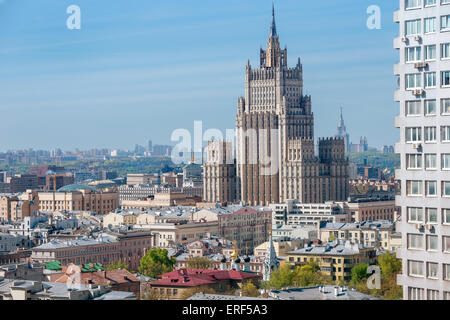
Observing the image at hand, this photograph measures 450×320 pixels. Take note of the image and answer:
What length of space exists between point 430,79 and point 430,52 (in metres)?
0.50

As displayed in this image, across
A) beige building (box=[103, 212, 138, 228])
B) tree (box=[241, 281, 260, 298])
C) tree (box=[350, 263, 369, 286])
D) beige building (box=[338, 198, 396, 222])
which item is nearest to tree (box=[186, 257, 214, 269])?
tree (box=[350, 263, 369, 286])

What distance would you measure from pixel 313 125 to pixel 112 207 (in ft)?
65.1

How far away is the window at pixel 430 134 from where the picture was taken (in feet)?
60.8

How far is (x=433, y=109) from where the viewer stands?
18.7 meters

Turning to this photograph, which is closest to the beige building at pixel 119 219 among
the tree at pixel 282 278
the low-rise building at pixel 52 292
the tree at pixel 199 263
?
the tree at pixel 199 263

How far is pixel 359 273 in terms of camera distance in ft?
149

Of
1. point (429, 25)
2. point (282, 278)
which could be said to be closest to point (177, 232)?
point (282, 278)

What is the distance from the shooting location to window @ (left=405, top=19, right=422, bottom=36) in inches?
753

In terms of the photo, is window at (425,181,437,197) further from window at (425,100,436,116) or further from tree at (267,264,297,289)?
tree at (267,264,297,289)

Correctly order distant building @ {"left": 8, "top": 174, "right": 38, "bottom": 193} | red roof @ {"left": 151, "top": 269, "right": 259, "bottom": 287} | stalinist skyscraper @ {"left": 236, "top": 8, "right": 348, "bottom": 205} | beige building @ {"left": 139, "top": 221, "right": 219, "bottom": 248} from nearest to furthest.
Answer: red roof @ {"left": 151, "top": 269, "right": 259, "bottom": 287} < beige building @ {"left": 139, "top": 221, "right": 219, "bottom": 248} < stalinist skyscraper @ {"left": 236, "top": 8, "right": 348, "bottom": 205} < distant building @ {"left": 8, "top": 174, "right": 38, "bottom": 193}
